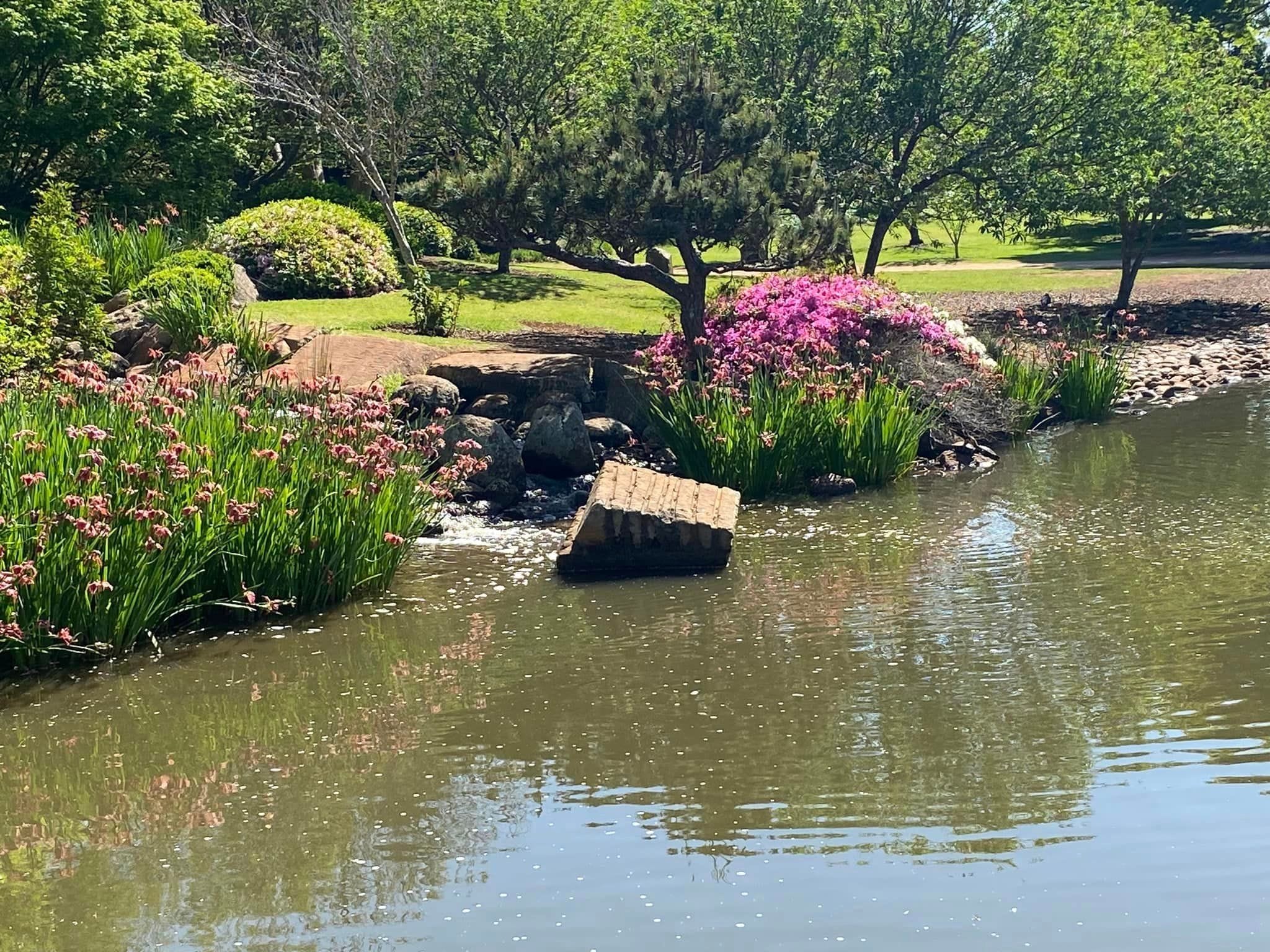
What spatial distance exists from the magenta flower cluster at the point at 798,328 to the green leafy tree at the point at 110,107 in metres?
10.1

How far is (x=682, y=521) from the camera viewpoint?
37.7ft

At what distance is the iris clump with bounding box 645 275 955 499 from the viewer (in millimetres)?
14375

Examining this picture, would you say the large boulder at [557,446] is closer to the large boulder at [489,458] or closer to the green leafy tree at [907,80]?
the large boulder at [489,458]

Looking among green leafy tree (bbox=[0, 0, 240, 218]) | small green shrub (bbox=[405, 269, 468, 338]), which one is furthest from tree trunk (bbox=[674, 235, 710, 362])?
green leafy tree (bbox=[0, 0, 240, 218])

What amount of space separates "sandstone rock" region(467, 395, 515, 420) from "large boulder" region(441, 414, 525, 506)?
1097 mm

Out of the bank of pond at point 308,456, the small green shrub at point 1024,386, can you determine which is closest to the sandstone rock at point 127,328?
the bank of pond at point 308,456

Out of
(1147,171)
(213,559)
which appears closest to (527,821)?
(213,559)

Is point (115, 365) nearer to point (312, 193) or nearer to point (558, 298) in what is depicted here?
point (558, 298)

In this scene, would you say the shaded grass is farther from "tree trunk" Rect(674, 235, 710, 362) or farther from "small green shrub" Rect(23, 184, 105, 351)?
"small green shrub" Rect(23, 184, 105, 351)

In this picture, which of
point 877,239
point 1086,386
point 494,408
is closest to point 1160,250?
point 877,239

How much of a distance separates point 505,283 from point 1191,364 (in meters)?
12.5

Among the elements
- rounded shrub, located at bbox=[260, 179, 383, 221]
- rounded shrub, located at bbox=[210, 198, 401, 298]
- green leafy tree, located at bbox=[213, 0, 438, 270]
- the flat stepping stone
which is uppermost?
green leafy tree, located at bbox=[213, 0, 438, 270]

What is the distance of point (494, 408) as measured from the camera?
1555 centimetres

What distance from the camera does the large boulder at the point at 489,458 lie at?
14109 mm
